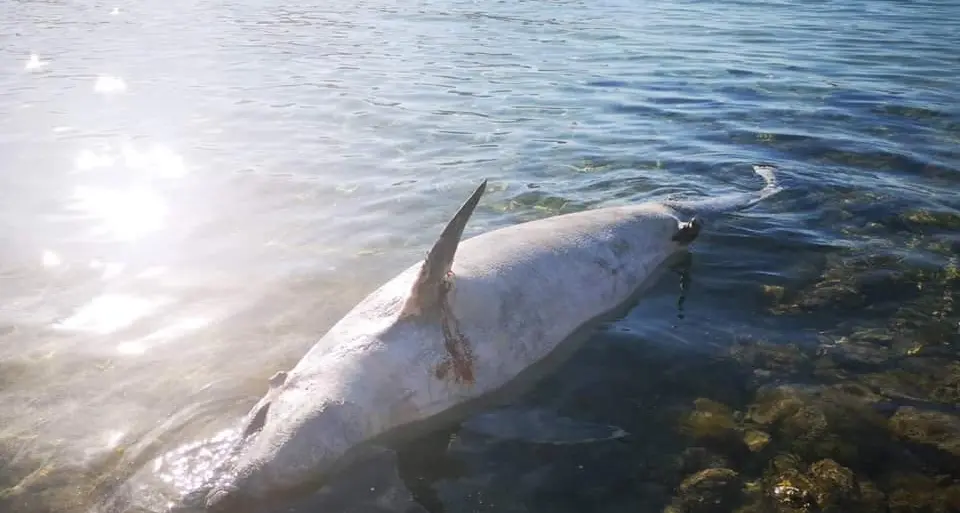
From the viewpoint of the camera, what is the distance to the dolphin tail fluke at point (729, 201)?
8.61 meters

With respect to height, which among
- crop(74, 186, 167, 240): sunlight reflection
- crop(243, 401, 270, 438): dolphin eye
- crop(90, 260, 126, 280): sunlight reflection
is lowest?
crop(90, 260, 126, 280): sunlight reflection

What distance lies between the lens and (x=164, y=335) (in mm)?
6480

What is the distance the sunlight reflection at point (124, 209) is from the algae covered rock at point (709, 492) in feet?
21.7

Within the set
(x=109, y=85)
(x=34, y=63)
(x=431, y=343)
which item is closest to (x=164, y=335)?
(x=431, y=343)

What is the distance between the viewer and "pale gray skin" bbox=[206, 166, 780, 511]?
4652 millimetres

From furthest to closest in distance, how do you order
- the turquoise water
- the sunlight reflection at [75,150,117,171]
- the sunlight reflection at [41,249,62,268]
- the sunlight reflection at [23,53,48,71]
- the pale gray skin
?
the sunlight reflection at [23,53,48,71] → the sunlight reflection at [75,150,117,171] → the sunlight reflection at [41,249,62,268] → the turquoise water → the pale gray skin

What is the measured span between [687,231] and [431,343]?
3.67 metres

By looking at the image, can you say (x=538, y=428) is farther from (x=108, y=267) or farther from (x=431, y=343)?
(x=108, y=267)

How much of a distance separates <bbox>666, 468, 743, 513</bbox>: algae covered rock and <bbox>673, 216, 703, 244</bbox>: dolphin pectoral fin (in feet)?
11.4

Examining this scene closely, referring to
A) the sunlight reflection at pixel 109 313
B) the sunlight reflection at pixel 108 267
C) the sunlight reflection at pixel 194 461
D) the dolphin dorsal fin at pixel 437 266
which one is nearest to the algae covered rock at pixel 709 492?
the dolphin dorsal fin at pixel 437 266

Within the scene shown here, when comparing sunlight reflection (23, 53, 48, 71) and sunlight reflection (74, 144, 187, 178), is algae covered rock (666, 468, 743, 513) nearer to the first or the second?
sunlight reflection (74, 144, 187, 178)

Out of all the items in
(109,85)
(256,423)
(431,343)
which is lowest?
(256,423)

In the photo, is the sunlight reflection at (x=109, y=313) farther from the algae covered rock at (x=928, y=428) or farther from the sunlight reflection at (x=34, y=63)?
the sunlight reflection at (x=34, y=63)

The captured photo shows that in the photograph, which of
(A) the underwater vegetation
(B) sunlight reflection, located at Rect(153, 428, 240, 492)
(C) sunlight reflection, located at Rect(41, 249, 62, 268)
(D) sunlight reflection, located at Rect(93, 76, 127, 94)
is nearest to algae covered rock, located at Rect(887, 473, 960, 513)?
(A) the underwater vegetation
